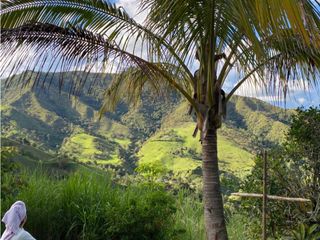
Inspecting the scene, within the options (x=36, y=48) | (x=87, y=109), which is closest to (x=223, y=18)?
(x=36, y=48)

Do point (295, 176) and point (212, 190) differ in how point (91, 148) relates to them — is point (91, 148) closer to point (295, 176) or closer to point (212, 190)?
point (295, 176)

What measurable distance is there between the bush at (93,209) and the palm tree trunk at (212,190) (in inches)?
51.8

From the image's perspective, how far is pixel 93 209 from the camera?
263 inches

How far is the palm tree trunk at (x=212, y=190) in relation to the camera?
16.9 feet

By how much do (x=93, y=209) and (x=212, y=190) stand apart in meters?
2.09

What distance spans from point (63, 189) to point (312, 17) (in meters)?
4.64

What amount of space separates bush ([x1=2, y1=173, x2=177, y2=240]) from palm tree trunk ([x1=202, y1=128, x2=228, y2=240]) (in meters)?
1.32

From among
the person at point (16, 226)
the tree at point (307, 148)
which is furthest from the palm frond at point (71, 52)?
the tree at point (307, 148)

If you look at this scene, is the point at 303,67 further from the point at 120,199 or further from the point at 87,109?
the point at 87,109

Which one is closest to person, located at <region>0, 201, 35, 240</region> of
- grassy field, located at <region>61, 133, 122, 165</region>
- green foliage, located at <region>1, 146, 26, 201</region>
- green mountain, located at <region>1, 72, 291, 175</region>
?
green foliage, located at <region>1, 146, 26, 201</region>

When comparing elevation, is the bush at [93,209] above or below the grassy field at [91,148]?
above

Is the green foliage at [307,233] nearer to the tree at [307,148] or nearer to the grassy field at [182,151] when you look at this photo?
the tree at [307,148]

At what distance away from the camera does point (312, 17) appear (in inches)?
135

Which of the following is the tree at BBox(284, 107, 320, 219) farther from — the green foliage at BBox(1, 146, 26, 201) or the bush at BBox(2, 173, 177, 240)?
the green foliage at BBox(1, 146, 26, 201)
